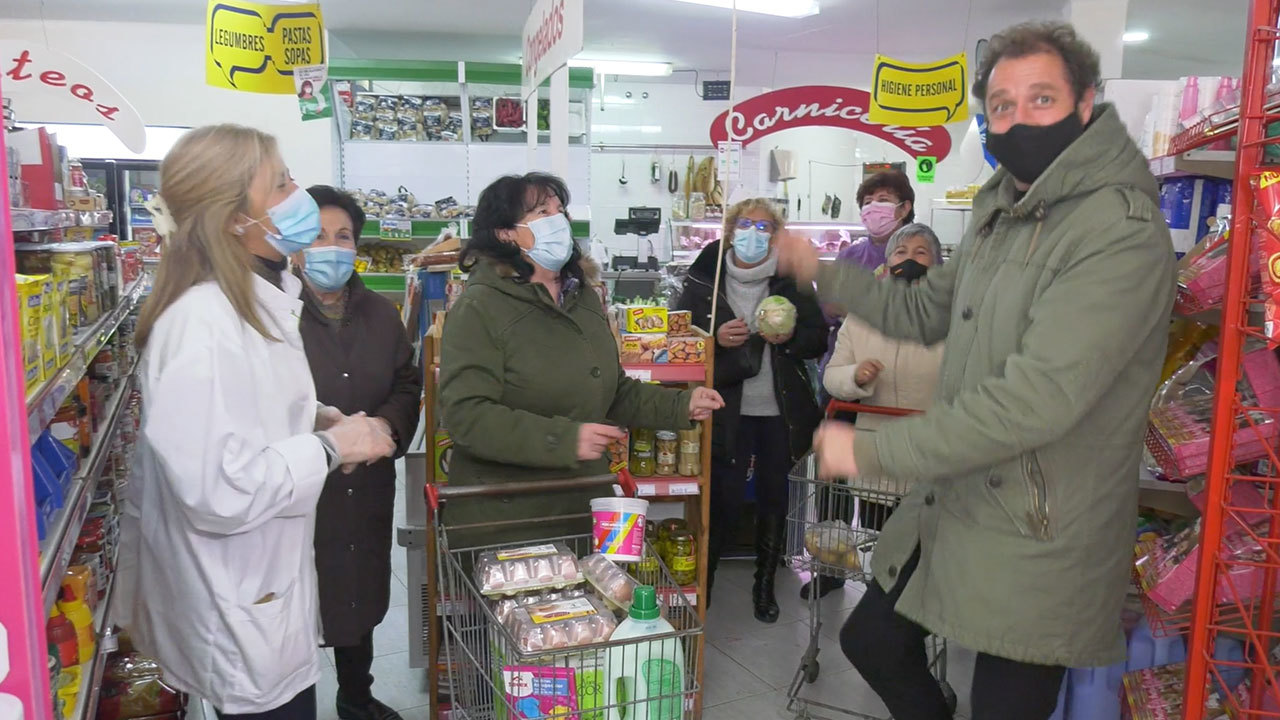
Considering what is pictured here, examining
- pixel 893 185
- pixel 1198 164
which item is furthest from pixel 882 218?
pixel 1198 164

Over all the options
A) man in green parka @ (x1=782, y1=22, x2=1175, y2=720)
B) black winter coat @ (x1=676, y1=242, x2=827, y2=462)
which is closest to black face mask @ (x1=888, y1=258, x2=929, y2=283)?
black winter coat @ (x1=676, y1=242, x2=827, y2=462)

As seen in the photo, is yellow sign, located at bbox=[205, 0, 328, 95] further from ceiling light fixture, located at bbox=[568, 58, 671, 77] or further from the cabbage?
ceiling light fixture, located at bbox=[568, 58, 671, 77]

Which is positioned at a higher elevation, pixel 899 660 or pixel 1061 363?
pixel 1061 363

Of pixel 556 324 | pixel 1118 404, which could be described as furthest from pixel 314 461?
pixel 1118 404

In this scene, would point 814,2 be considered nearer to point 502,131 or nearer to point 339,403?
point 502,131

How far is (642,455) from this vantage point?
11.4ft

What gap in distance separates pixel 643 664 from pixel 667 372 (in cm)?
167

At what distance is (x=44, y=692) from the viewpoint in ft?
3.92

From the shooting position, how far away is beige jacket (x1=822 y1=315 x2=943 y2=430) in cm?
347

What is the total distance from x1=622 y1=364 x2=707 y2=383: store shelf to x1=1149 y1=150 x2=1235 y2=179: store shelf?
1598 millimetres

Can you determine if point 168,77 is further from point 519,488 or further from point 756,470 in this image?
point 519,488

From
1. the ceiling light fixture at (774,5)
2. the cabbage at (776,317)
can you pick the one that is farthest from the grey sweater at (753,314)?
the ceiling light fixture at (774,5)

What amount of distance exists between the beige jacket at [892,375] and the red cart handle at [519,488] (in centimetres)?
132

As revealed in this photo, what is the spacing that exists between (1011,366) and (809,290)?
2.30 meters
